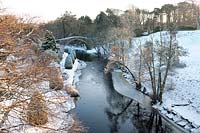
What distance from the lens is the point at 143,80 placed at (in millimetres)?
40062

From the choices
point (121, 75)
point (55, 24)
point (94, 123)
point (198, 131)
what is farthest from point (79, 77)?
point (55, 24)

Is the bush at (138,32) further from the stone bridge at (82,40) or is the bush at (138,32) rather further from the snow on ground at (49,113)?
the snow on ground at (49,113)

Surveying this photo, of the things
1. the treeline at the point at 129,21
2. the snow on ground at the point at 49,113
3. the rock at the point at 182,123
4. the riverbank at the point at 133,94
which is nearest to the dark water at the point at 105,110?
the riverbank at the point at 133,94

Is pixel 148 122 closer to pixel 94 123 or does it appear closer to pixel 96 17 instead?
pixel 94 123

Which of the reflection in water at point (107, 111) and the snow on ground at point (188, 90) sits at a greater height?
the snow on ground at point (188, 90)

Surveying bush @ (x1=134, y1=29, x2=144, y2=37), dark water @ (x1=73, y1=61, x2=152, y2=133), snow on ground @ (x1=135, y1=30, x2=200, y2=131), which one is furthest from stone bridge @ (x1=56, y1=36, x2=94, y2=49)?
dark water @ (x1=73, y1=61, x2=152, y2=133)

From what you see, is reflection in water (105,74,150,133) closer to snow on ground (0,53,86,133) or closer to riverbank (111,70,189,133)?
riverbank (111,70,189,133)

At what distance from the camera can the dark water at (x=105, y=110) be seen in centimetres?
2612

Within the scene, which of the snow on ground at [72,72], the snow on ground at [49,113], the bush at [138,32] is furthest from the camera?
the bush at [138,32]

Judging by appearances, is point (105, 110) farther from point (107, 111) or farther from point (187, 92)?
point (187, 92)

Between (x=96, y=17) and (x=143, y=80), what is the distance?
53976mm

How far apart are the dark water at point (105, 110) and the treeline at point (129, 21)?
34460mm

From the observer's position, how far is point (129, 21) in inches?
3137

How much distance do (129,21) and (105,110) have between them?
5134 centimetres
